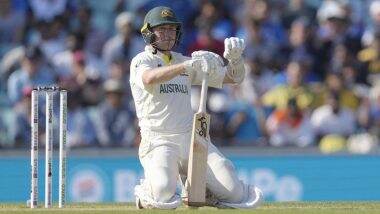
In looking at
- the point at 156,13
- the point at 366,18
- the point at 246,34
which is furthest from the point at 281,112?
the point at 156,13

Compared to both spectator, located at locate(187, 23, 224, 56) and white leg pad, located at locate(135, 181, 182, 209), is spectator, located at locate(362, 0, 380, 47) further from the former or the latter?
white leg pad, located at locate(135, 181, 182, 209)

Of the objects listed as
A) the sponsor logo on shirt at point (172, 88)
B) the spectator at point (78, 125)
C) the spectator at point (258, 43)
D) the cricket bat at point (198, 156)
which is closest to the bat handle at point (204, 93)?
the cricket bat at point (198, 156)

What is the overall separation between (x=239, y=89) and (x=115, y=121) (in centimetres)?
166

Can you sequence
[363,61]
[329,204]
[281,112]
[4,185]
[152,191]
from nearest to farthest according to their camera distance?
[152,191], [329,204], [4,185], [281,112], [363,61]

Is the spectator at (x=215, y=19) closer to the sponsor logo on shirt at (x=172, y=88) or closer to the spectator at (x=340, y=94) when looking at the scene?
the spectator at (x=340, y=94)

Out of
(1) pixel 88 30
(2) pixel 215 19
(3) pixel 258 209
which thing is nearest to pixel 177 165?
(3) pixel 258 209

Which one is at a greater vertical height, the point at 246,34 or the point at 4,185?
the point at 246,34

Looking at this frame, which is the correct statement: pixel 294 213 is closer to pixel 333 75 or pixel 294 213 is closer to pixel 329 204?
pixel 329 204

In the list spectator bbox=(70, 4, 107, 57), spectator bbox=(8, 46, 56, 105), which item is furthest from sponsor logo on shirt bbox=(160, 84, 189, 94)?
spectator bbox=(70, 4, 107, 57)

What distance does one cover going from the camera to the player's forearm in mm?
8609

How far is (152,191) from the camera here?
8.87 meters

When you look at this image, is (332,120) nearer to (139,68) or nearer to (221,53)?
(221,53)

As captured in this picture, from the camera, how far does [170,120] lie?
909 centimetres

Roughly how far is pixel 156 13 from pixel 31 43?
5966 millimetres
